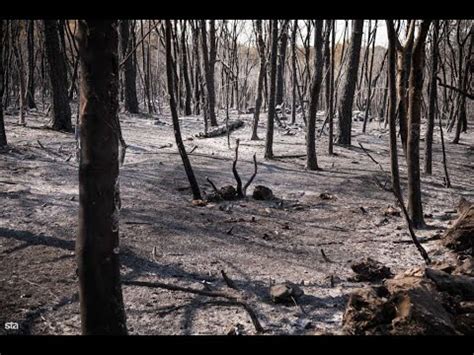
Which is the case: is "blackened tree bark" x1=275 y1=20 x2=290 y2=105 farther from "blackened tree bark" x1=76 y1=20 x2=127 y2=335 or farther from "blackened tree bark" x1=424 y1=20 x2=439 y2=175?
"blackened tree bark" x1=76 y1=20 x2=127 y2=335

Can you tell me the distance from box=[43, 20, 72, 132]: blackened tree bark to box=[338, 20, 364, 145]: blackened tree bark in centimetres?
672

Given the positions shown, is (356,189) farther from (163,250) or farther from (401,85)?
(163,250)

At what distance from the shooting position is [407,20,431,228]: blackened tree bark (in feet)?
16.3

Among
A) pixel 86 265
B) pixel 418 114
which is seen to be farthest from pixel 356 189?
pixel 86 265

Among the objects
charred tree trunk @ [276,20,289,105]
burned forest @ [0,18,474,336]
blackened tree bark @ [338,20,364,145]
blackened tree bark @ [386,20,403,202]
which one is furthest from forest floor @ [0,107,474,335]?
charred tree trunk @ [276,20,289,105]

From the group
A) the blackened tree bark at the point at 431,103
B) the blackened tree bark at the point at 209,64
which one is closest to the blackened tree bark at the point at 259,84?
the blackened tree bark at the point at 209,64

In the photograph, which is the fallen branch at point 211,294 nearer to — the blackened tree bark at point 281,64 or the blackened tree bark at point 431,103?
the blackened tree bark at point 431,103

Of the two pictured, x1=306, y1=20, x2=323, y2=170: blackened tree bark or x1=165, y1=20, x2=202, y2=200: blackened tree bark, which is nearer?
x1=165, y1=20, x2=202, y2=200: blackened tree bark

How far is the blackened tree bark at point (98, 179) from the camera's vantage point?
205cm

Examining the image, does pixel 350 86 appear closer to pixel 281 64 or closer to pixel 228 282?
pixel 281 64

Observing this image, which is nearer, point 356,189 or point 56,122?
point 356,189

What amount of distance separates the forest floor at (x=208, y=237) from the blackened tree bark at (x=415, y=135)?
0.29 meters

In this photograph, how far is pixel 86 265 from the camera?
7.25ft
